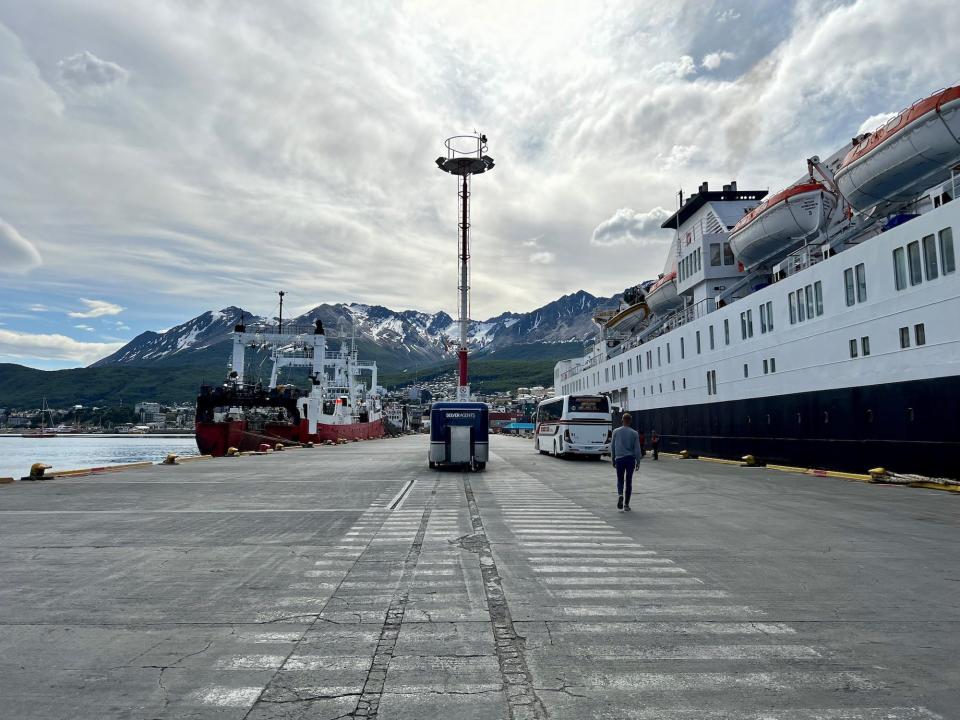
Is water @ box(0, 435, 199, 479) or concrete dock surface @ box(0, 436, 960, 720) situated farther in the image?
water @ box(0, 435, 199, 479)

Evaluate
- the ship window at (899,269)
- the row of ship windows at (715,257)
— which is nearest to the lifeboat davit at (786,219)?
the row of ship windows at (715,257)

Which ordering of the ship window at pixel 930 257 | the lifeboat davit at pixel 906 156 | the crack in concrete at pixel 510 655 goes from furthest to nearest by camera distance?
the lifeboat davit at pixel 906 156
the ship window at pixel 930 257
the crack in concrete at pixel 510 655

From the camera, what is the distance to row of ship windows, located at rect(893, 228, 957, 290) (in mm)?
16938

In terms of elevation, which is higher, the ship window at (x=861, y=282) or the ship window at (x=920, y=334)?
the ship window at (x=861, y=282)

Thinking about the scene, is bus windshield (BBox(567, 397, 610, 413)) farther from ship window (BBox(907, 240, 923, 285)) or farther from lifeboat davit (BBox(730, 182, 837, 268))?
ship window (BBox(907, 240, 923, 285))

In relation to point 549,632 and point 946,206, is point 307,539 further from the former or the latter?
point 946,206

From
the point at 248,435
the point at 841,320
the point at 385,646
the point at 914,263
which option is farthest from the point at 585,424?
the point at 248,435

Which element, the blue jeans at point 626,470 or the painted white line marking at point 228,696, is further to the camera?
→ the blue jeans at point 626,470

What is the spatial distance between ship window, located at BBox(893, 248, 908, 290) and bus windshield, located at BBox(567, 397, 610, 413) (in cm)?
1449

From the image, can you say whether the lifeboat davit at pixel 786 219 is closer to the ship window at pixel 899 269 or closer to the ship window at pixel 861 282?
the ship window at pixel 861 282

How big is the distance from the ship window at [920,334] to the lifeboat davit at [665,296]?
24137 millimetres

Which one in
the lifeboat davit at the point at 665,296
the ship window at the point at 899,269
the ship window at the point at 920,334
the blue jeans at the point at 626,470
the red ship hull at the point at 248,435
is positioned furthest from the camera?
the red ship hull at the point at 248,435

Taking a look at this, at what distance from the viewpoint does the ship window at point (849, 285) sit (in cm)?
2117

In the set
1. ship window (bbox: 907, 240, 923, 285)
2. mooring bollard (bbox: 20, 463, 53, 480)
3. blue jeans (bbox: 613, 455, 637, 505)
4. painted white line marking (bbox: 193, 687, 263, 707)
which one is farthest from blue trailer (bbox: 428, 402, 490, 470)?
painted white line marking (bbox: 193, 687, 263, 707)
